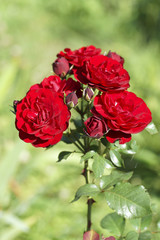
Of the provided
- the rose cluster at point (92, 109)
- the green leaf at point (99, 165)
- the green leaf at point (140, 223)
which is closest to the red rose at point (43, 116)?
the rose cluster at point (92, 109)

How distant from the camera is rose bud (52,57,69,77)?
789 mm

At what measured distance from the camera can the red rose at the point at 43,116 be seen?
0.67 m

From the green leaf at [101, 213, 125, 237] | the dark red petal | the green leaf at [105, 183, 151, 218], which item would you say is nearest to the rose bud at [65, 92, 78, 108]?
the dark red petal

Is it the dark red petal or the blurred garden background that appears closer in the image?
the dark red petal

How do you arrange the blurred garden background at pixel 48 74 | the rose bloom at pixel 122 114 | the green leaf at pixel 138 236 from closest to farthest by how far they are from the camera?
the rose bloom at pixel 122 114
the green leaf at pixel 138 236
the blurred garden background at pixel 48 74

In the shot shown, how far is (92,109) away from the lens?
715 mm

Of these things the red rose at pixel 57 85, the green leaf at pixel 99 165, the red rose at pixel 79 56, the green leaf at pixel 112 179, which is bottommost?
the green leaf at pixel 112 179

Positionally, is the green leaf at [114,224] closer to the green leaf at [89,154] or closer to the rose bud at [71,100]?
the green leaf at [89,154]

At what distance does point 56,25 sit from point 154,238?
3.95 metres

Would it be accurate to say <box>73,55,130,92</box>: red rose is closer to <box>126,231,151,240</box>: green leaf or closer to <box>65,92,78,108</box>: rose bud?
<box>65,92,78,108</box>: rose bud

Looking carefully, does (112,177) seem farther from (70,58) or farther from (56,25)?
(56,25)

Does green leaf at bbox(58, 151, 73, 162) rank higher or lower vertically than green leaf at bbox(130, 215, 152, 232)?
higher

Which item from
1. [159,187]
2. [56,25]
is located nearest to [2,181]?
[159,187]

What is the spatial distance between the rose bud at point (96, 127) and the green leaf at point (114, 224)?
0.28 meters
